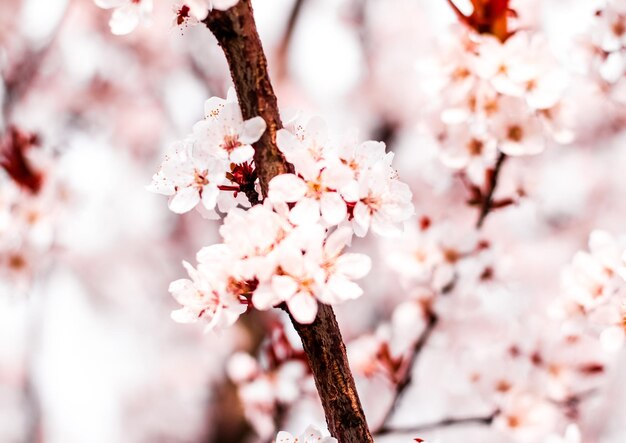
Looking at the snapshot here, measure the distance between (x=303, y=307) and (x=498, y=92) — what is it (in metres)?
1.01

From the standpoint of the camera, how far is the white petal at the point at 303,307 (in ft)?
2.89

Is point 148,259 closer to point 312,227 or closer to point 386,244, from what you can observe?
point 386,244

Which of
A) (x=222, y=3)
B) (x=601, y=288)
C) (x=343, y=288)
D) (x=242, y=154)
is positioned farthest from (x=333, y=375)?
(x=601, y=288)

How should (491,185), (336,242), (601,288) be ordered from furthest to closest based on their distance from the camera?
1. (491,185)
2. (601,288)
3. (336,242)

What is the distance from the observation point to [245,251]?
0.92 metres

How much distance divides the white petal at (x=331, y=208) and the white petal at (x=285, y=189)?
40 millimetres

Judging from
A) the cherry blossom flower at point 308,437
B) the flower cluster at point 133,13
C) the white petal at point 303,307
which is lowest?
the cherry blossom flower at point 308,437

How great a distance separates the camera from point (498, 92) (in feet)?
5.50

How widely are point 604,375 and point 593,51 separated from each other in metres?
1.13

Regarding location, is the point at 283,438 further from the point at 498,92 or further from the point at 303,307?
the point at 498,92

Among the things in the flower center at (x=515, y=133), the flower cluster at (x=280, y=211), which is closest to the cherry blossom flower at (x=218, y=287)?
the flower cluster at (x=280, y=211)

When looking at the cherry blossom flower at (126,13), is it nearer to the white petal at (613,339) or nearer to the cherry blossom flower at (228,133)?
the cherry blossom flower at (228,133)

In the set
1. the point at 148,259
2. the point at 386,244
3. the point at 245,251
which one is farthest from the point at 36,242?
the point at 148,259

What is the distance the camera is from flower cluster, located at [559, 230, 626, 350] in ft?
4.71
